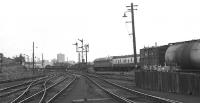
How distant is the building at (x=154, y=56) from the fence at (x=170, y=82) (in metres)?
1.78

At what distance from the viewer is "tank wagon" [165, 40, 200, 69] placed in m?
21.4

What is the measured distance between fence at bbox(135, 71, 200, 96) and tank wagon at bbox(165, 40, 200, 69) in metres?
1.48

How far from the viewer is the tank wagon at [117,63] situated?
5414 centimetres

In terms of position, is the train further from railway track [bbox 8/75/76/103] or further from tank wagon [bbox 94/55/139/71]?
tank wagon [bbox 94/55/139/71]

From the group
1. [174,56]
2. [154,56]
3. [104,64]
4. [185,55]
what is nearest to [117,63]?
[104,64]

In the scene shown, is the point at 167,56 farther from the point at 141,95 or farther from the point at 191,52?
the point at 141,95

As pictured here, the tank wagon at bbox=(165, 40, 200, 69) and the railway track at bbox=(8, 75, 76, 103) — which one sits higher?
the tank wagon at bbox=(165, 40, 200, 69)

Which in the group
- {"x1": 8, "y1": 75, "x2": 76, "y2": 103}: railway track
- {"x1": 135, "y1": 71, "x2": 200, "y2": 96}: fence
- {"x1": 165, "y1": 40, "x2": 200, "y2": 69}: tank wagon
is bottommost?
{"x1": 8, "y1": 75, "x2": 76, "y2": 103}: railway track

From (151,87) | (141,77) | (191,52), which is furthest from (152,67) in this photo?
(191,52)

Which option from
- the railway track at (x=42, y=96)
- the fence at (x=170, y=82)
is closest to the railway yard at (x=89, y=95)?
the railway track at (x=42, y=96)

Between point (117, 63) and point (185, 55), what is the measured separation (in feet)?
125

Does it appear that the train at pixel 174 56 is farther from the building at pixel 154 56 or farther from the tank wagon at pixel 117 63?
the tank wagon at pixel 117 63

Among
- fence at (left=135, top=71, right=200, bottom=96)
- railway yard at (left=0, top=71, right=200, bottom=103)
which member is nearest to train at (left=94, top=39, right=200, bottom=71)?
fence at (left=135, top=71, right=200, bottom=96)

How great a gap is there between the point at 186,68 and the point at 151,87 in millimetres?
4363
